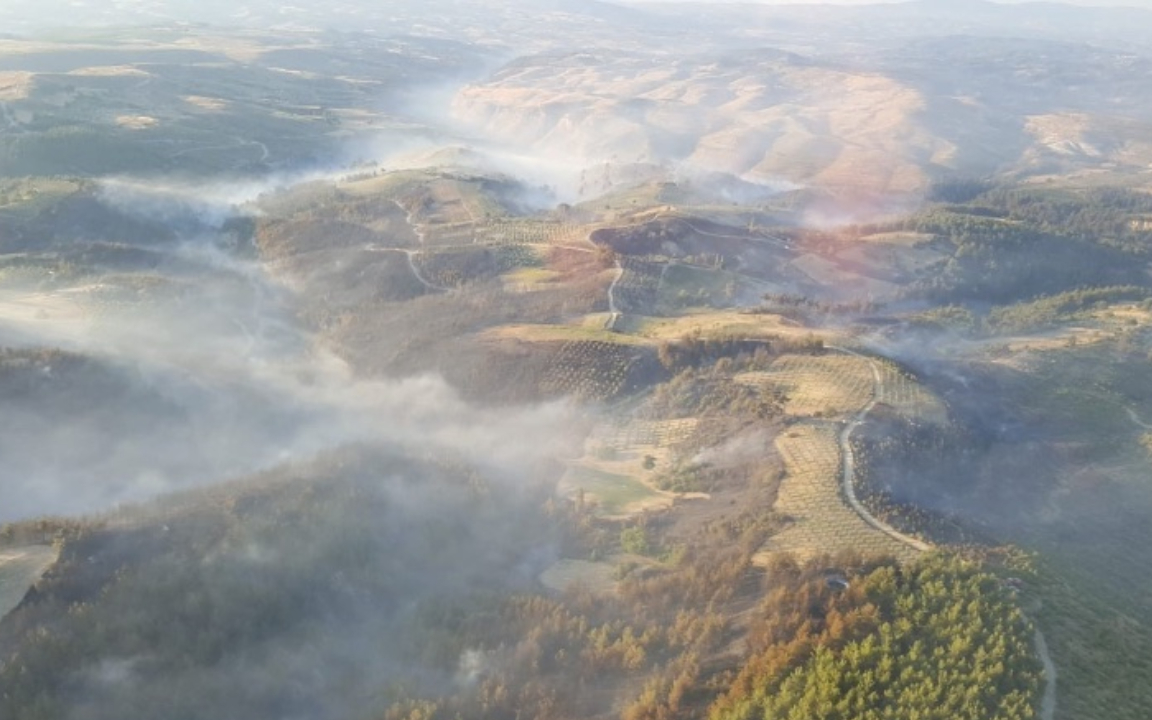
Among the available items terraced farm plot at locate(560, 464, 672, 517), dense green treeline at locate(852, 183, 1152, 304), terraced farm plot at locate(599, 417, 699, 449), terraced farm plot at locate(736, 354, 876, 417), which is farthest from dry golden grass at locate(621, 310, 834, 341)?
dense green treeline at locate(852, 183, 1152, 304)

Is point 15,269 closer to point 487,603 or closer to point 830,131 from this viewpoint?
point 487,603

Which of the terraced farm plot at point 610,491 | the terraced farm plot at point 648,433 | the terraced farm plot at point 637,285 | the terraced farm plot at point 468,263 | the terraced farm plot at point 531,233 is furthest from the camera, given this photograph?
the terraced farm plot at point 531,233

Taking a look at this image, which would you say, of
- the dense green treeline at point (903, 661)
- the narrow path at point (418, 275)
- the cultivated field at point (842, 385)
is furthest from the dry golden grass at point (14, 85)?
the dense green treeline at point (903, 661)

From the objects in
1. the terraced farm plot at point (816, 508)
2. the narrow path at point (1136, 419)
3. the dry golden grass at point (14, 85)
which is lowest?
the narrow path at point (1136, 419)

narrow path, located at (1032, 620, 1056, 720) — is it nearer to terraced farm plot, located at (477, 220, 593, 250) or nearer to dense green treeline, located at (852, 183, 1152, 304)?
terraced farm plot, located at (477, 220, 593, 250)

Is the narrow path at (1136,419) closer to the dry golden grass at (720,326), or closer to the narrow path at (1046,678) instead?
the dry golden grass at (720,326)

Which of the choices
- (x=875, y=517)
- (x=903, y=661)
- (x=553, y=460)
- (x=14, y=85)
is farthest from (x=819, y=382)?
(x=14, y=85)

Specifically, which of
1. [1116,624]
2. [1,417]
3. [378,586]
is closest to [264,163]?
[1,417]
